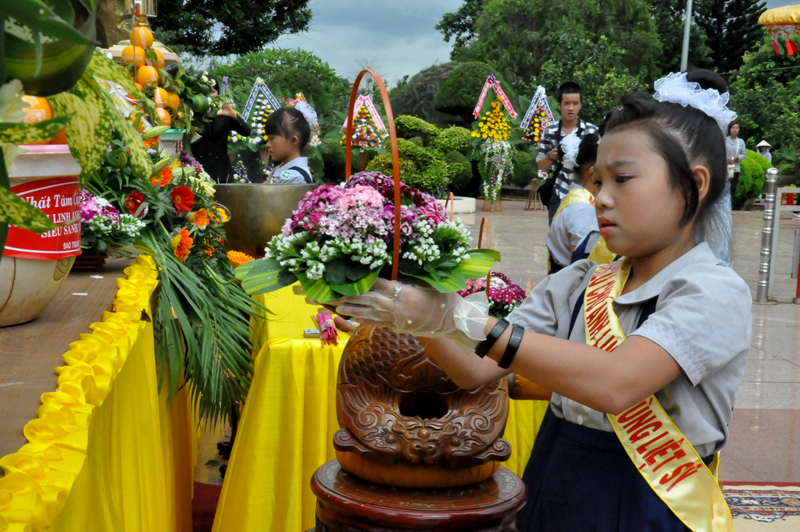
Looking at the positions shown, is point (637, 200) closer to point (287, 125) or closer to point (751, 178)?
point (287, 125)

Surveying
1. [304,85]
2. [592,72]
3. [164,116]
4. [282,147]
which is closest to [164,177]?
[164,116]

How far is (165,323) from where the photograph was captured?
2000 millimetres

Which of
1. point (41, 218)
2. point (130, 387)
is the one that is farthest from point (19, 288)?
point (41, 218)

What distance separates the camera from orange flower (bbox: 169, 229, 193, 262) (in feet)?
7.36

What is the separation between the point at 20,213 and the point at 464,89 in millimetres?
19669

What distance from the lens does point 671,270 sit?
4.18 ft

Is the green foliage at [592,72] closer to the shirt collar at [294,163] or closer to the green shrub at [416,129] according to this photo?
the green shrub at [416,129]

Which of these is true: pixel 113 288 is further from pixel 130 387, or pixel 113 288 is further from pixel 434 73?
pixel 434 73

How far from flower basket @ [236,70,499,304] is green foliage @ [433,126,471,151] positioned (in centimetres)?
1537

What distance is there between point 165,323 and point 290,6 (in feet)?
67.6

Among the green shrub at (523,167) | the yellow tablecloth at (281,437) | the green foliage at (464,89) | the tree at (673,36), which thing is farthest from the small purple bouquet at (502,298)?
the tree at (673,36)

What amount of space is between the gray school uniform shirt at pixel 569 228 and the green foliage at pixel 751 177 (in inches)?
556

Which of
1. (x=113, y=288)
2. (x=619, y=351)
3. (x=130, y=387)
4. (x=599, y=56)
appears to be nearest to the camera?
(x=619, y=351)

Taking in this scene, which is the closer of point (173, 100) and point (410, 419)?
point (410, 419)
